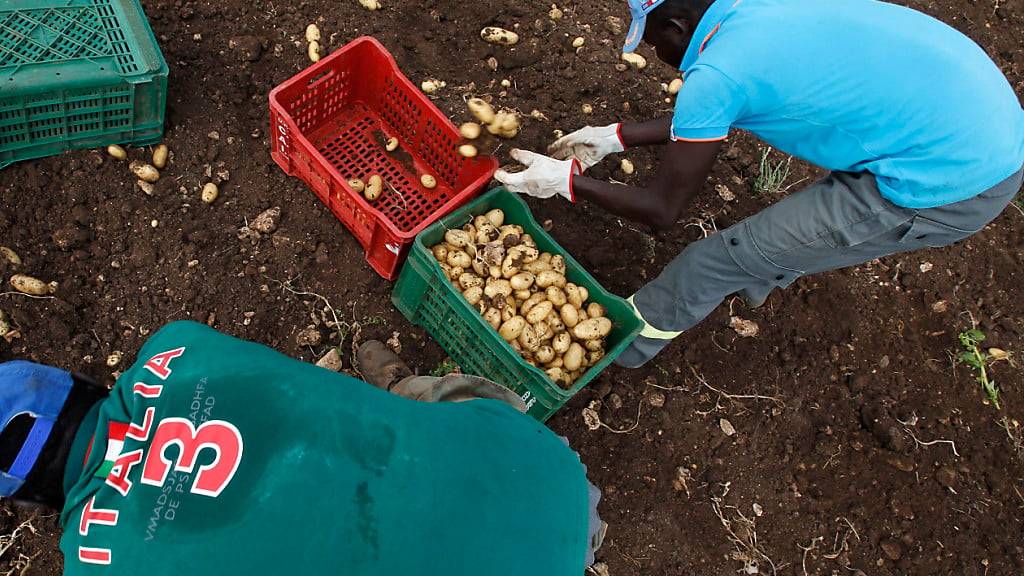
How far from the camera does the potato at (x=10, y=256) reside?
2.37m

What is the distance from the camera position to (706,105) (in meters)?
1.72

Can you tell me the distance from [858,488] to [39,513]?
2.93 m

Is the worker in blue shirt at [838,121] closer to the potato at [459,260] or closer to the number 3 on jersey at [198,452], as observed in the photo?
the potato at [459,260]

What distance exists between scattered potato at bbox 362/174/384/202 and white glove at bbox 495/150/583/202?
54cm

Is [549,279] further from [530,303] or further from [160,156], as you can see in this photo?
[160,156]

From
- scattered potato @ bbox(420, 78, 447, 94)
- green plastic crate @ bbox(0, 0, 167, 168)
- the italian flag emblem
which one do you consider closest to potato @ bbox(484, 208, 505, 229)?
scattered potato @ bbox(420, 78, 447, 94)

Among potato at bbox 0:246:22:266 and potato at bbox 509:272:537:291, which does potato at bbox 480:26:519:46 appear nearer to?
potato at bbox 509:272:537:291

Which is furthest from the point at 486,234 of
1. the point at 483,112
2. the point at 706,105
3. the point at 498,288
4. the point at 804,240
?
the point at 804,240

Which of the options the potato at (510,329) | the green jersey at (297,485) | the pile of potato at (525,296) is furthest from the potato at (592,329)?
the green jersey at (297,485)

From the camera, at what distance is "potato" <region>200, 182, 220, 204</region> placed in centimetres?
262

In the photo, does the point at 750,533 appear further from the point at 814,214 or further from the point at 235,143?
the point at 235,143

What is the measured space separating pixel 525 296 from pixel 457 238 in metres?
0.31

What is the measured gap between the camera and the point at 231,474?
1.13 meters

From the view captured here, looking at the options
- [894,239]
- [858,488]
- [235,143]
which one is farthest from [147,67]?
[858,488]
